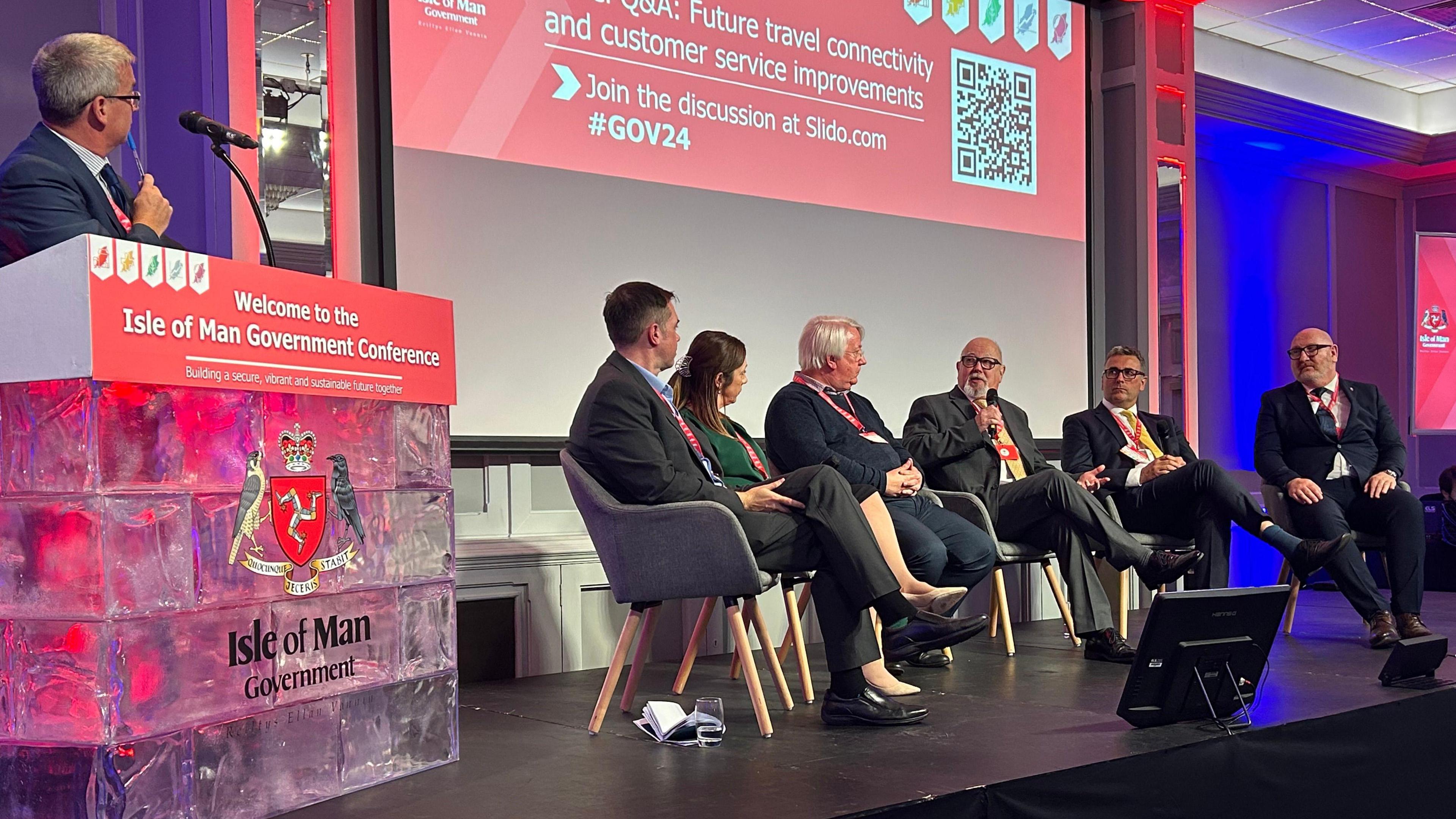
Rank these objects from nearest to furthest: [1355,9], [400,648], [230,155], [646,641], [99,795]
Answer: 1. [99,795]
2. [400,648]
3. [646,641]
4. [230,155]
5. [1355,9]

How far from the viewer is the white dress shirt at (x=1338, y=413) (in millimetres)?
4641

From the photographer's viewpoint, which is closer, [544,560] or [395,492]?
[395,492]

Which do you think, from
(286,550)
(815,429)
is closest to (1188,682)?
(815,429)

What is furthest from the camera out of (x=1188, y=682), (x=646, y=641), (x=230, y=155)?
(x=230, y=155)

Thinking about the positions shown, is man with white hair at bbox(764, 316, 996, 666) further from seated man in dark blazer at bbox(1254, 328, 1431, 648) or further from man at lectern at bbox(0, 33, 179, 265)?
man at lectern at bbox(0, 33, 179, 265)

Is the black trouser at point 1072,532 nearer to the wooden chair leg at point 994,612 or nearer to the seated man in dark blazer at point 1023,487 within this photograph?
the seated man in dark blazer at point 1023,487

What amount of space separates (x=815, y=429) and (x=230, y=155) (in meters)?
1.81

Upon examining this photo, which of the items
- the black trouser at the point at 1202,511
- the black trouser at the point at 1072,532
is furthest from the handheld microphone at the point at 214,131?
the black trouser at the point at 1202,511

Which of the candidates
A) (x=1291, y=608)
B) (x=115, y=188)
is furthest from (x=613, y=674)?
(x=1291, y=608)

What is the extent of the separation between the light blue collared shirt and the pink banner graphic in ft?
4.07

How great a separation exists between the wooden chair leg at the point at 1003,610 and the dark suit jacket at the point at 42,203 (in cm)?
293

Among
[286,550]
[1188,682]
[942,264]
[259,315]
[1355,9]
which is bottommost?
[1188,682]

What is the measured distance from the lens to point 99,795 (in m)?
1.87

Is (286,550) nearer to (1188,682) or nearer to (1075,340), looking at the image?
(1188,682)
